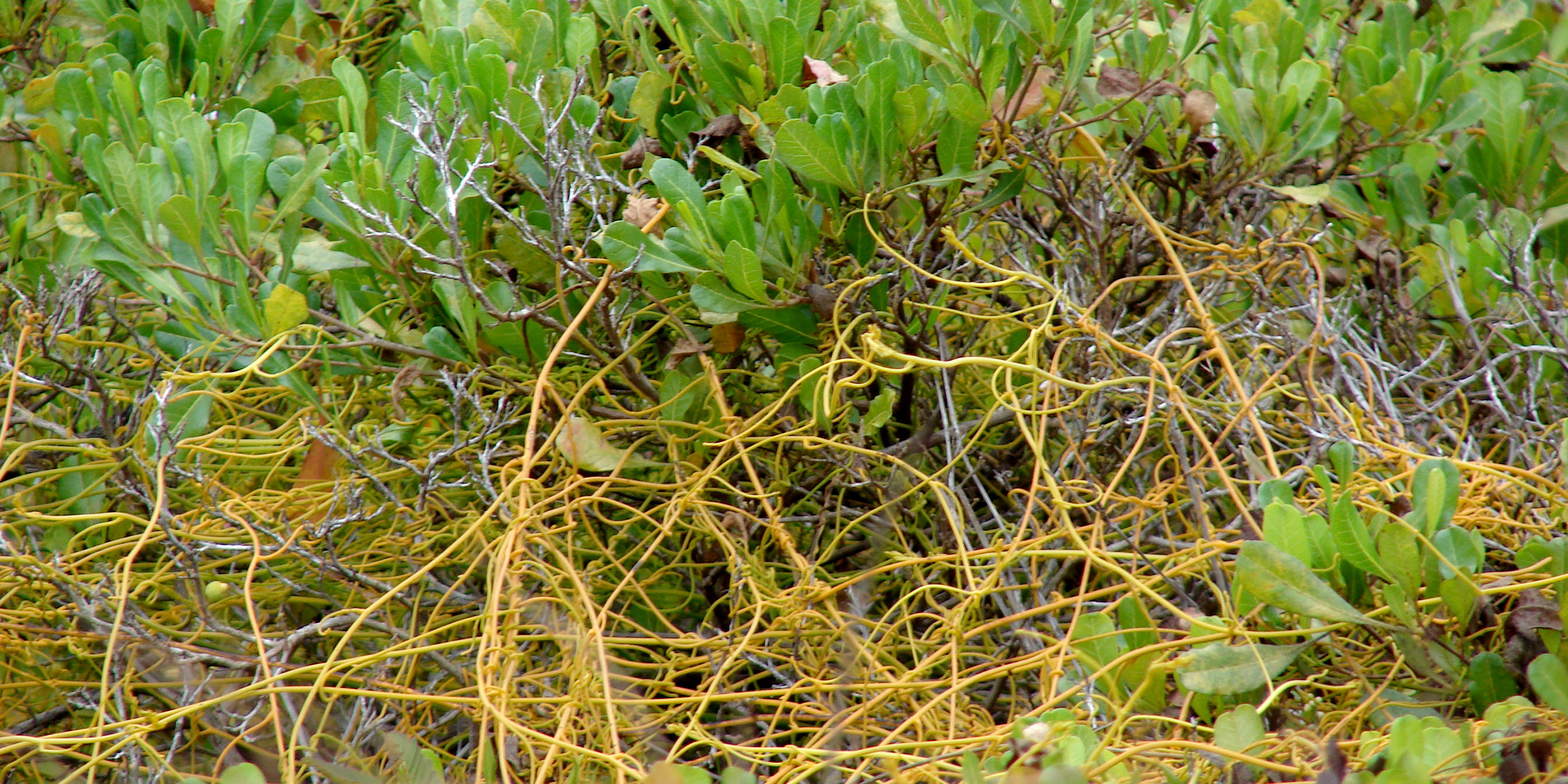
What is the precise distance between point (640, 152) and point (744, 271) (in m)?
0.36

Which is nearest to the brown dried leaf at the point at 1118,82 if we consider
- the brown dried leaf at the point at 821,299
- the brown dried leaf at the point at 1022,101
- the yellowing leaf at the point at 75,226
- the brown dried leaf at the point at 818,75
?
the brown dried leaf at the point at 1022,101

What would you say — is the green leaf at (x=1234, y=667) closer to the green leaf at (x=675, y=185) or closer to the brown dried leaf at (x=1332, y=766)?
the brown dried leaf at (x=1332, y=766)

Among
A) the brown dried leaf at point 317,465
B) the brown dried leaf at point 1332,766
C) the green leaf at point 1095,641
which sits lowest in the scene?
the brown dried leaf at point 317,465

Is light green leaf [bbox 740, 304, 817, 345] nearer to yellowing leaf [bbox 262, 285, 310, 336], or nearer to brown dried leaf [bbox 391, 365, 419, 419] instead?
brown dried leaf [bbox 391, 365, 419, 419]

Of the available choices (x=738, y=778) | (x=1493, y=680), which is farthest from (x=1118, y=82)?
(x=738, y=778)

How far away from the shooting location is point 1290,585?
1139 mm

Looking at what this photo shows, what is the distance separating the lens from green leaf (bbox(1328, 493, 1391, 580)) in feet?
3.78

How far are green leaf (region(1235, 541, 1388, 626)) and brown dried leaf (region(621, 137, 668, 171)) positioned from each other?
1006mm

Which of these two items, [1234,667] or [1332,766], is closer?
[1332,766]

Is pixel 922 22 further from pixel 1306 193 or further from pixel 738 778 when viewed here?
pixel 738 778

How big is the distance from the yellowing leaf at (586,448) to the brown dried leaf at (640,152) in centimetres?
39

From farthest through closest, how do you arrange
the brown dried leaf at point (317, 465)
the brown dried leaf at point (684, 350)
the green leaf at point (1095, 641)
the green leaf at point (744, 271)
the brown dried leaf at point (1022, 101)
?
1. the brown dried leaf at point (317, 465)
2. the brown dried leaf at point (684, 350)
3. the brown dried leaf at point (1022, 101)
4. the green leaf at point (744, 271)
5. the green leaf at point (1095, 641)

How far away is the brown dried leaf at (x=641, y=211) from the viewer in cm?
158

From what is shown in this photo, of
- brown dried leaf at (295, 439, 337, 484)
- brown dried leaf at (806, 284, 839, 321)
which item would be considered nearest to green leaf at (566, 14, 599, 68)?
brown dried leaf at (806, 284, 839, 321)
